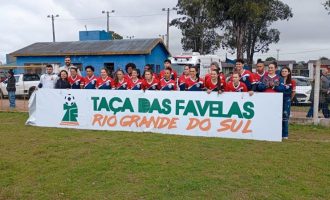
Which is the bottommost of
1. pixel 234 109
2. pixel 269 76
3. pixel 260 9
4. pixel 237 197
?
pixel 237 197

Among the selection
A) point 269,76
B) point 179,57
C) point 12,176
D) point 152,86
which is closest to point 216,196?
point 12,176

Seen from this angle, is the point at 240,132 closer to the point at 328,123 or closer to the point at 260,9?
the point at 328,123

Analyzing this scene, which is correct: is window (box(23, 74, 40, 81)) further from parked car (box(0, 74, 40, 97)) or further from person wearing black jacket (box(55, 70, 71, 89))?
person wearing black jacket (box(55, 70, 71, 89))

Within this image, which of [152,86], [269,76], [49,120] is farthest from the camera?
[49,120]

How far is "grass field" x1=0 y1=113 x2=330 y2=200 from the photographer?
5.14m

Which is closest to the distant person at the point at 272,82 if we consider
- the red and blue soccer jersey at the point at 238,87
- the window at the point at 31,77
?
the red and blue soccer jersey at the point at 238,87

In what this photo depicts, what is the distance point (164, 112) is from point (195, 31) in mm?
38196

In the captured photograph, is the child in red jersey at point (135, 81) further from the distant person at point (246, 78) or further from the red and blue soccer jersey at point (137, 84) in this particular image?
the distant person at point (246, 78)

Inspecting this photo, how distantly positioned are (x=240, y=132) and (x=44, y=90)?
578cm

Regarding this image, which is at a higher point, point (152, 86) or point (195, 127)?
point (152, 86)

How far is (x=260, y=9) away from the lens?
23.9 metres

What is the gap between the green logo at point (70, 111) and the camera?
10.2m

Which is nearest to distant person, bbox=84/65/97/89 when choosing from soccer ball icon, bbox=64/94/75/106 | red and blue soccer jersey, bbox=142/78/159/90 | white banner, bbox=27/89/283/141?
white banner, bbox=27/89/283/141

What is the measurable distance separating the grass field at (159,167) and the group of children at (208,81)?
1.26 m
